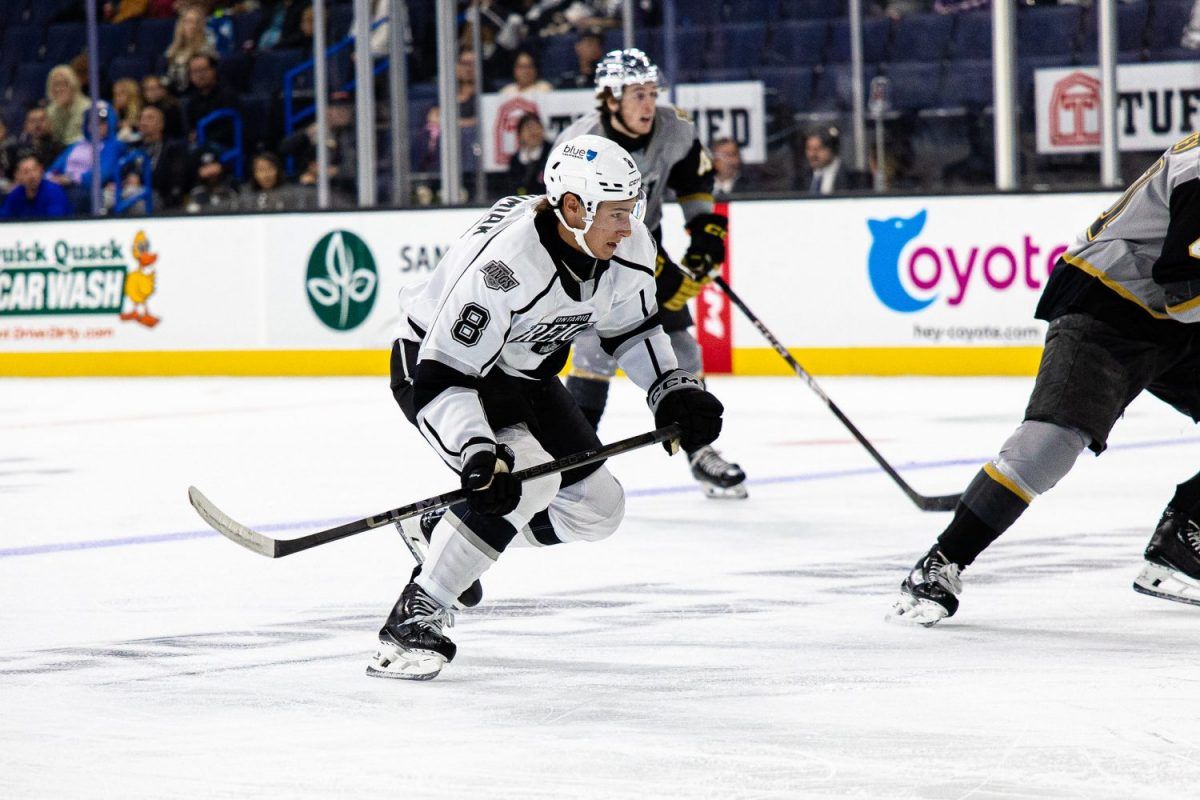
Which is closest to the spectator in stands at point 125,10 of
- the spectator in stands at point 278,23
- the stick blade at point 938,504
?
the spectator in stands at point 278,23

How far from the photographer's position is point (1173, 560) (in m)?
3.68

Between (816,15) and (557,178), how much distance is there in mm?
7703

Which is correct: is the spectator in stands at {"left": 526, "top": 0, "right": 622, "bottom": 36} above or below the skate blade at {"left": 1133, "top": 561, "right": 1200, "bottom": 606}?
above

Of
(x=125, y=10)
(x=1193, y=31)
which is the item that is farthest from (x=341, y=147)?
(x=1193, y=31)

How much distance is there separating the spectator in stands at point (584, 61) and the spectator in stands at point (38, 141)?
9.92 ft

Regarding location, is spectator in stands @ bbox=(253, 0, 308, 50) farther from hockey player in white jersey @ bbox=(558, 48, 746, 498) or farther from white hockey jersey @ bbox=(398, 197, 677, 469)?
white hockey jersey @ bbox=(398, 197, 677, 469)

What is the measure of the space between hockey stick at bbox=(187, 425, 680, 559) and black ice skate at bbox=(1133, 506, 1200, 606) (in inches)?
40.1

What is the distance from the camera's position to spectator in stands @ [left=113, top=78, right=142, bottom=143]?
440 inches

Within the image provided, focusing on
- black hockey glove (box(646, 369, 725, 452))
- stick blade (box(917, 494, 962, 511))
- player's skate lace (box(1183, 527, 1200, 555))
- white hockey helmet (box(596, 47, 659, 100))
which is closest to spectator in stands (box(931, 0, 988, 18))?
white hockey helmet (box(596, 47, 659, 100))

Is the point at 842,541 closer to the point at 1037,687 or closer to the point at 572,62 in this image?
the point at 1037,687

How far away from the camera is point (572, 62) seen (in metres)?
10.5

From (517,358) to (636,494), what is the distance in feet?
7.47

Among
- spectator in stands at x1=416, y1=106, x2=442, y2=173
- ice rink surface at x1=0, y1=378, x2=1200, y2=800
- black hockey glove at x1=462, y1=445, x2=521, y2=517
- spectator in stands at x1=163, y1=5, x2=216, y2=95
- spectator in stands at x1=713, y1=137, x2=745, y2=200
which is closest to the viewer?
ice rink surface at x1=0, y1=378, x2=1200, y2=800

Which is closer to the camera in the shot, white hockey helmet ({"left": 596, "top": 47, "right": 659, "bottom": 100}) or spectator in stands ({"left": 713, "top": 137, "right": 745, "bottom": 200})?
white hockey helmet ({"left": 596, "top": 47, "right": 659, "bottom": 100})
